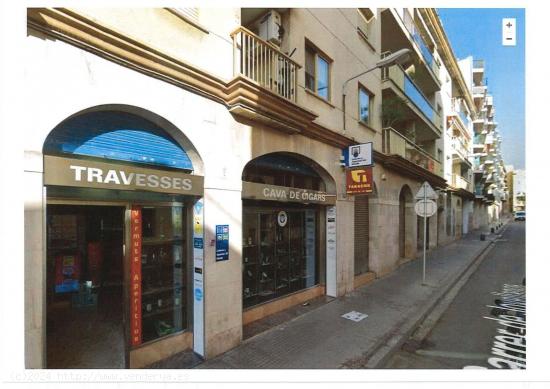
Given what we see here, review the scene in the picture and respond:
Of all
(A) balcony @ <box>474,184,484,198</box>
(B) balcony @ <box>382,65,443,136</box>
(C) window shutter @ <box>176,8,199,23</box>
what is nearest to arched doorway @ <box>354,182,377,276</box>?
(B) balcony @ <box>382,65,443,136</box>

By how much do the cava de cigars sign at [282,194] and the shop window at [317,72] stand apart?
251 centimetres

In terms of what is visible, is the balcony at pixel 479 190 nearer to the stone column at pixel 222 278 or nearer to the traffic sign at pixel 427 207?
the traffic sign at pixel 427 207

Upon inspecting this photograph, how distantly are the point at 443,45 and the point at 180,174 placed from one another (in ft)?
70.5

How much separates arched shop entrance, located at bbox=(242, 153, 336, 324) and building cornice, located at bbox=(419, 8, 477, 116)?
13.2 metres

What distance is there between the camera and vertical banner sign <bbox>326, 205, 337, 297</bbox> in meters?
7.59

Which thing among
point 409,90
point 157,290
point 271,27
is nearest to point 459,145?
point 409,90

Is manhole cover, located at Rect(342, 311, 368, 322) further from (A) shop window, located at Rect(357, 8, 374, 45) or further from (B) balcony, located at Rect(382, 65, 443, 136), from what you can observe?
(A) shop window, located at Rect(357, 8, 374, 45)

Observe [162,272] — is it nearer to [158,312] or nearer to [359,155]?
[158,312]

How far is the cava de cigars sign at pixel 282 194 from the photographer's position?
17.5 feet

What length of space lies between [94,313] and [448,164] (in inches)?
887

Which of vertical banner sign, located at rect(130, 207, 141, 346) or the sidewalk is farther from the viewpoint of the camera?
the sidewalk

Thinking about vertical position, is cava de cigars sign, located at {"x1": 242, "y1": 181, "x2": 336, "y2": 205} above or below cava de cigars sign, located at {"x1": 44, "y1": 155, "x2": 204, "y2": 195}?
below

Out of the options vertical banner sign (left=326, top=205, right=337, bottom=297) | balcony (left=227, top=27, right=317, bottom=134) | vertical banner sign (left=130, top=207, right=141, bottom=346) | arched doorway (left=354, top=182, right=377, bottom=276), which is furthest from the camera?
arched doorway (left=354, top=182, right=377, bottom=276)
